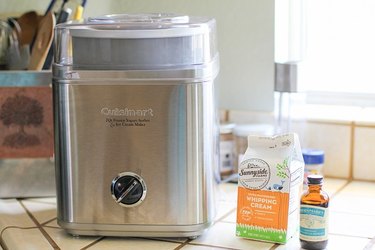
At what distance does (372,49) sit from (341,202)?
1.38 feet

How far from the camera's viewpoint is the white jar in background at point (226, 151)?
1.64 meters

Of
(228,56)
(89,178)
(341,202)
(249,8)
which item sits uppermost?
(249,8)

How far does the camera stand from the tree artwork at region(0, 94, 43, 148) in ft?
4.88

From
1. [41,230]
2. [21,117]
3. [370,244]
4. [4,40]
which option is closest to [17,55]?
[4,40]

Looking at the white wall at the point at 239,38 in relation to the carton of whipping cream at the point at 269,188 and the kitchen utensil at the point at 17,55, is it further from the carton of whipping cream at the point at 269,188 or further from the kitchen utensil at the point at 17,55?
the carton of whipping cream at the point at 269,188

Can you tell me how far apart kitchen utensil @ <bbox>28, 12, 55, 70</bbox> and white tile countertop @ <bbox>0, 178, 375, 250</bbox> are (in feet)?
0.91

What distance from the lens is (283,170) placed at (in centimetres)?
121

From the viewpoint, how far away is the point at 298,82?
5.30 ft

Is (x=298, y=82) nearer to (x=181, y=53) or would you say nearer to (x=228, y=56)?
(x=228, y=56)

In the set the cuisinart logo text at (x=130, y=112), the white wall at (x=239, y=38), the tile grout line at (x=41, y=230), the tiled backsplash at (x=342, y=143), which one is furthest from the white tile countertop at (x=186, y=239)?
the white wall at (x=239, y=38)

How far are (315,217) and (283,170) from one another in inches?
3.6

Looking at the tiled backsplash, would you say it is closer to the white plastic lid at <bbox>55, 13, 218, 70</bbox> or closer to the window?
the window

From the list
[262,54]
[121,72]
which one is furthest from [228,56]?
[121,72]

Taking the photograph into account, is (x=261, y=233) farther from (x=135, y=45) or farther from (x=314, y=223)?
(x=135, y=45)
